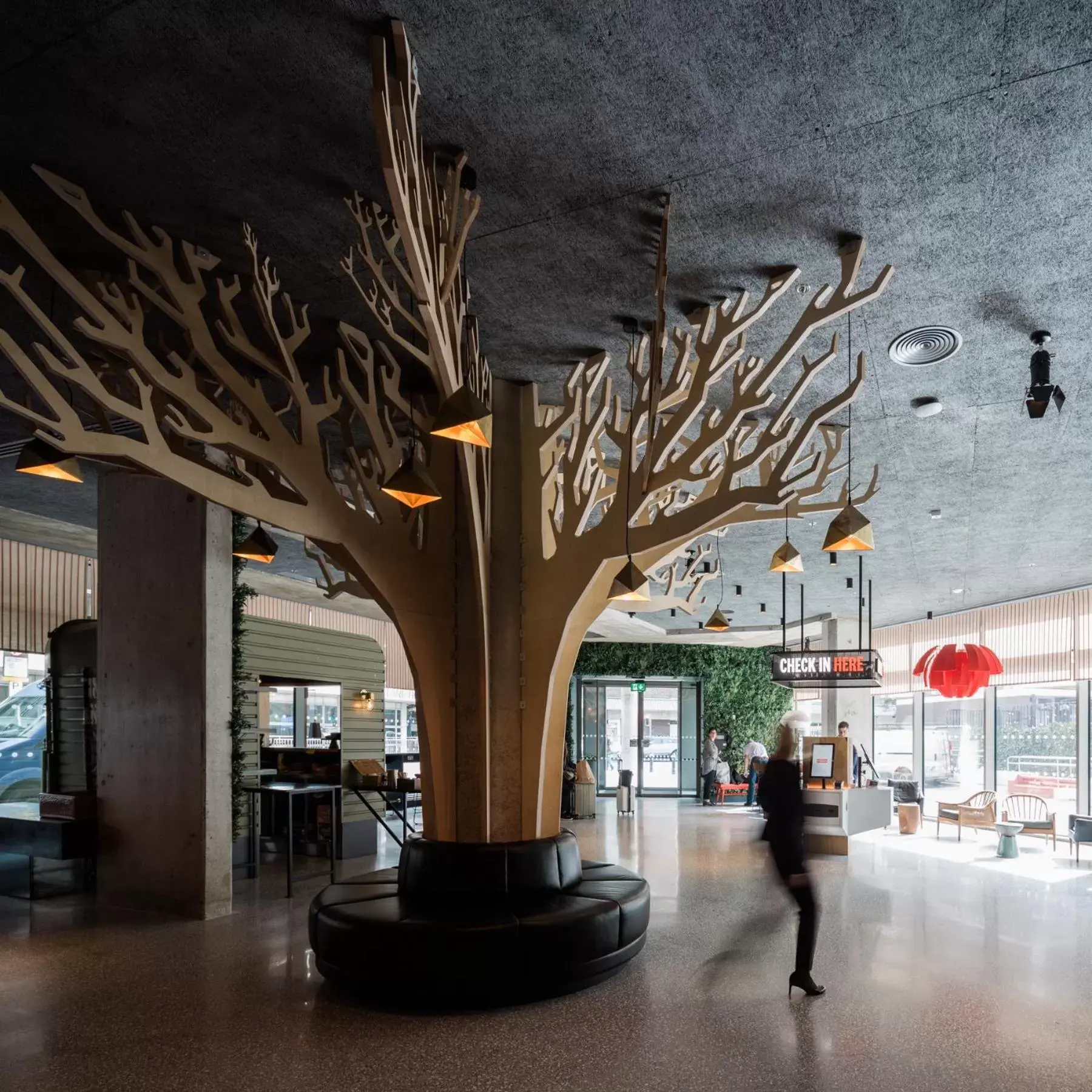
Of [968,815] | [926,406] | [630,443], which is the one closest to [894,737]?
[968,815]

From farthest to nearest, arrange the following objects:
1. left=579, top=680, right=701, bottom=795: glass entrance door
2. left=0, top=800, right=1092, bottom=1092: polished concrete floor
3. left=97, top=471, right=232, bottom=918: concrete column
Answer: left=579, top=680, right=701, bottom=795: glass entrance door < left=97, top=471, right=232, bottom=918: concrete column < left=0, top=800, right=1092, bottom=1092: polished concrete floor

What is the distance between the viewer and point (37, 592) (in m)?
12.4

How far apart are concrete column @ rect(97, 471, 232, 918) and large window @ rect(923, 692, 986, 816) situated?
13577 millimetres

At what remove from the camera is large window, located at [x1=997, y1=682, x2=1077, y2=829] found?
48.4 feet

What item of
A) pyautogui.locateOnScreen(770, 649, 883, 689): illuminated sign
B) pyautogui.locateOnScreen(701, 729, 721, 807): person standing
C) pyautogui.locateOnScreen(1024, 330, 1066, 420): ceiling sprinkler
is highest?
pyautogui.locateOnScreen(1024, 330, 1066, 420): ceiling sprinkler

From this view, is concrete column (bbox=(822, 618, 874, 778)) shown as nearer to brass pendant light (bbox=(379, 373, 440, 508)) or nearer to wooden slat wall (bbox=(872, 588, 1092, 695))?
wooden slat wall (bbox=(872, 588, 1092, 695))

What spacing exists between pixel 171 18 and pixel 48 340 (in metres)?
3.80

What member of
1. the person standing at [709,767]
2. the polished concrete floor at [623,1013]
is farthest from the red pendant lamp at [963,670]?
the person standing at [709,767]

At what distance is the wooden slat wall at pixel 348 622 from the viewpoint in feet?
55.6

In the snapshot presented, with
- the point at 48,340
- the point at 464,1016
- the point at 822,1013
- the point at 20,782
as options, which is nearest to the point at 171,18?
the point at 48,340

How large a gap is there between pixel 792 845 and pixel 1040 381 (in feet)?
11.0

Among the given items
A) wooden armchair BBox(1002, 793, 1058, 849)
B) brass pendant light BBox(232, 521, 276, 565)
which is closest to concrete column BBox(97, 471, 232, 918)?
brass pendant light BBox(232, 521, 276, 565)

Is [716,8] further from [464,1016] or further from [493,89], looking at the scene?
[464,1016]

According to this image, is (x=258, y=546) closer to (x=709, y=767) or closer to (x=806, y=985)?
(x=806, y=985)
